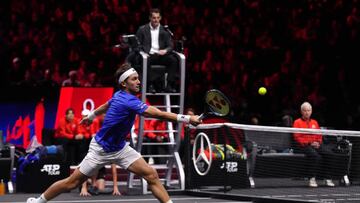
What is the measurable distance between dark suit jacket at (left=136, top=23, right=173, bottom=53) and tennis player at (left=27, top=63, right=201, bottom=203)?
14.9ft

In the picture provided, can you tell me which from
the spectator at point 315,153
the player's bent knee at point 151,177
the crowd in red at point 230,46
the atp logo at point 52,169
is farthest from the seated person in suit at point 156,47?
the crowd in red at point 230,46

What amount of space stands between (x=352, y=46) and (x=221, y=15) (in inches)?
164

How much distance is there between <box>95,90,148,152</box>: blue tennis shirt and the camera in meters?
10.0

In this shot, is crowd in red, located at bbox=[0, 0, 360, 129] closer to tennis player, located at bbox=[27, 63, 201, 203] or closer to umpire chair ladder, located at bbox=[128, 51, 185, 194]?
umpire chair ladder, located at bbox=[128, 51, 185, 194]

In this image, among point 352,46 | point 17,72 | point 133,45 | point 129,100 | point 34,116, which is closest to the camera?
point 129,100

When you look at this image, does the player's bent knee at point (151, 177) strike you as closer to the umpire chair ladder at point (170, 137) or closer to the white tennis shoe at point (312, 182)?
the umpire chair ladder at point (170, 137)

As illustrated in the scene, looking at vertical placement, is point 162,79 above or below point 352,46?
below

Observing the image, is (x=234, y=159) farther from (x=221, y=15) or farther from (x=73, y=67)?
(x=221, y=15)

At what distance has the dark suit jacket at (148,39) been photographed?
48.6 feet

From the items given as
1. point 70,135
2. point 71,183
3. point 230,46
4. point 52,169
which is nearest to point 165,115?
point 71,183

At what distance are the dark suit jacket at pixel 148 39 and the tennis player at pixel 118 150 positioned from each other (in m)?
4.55

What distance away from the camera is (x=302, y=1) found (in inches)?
1016

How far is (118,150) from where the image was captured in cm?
1020

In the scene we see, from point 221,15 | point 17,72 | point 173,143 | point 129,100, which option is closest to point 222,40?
point 221,15
